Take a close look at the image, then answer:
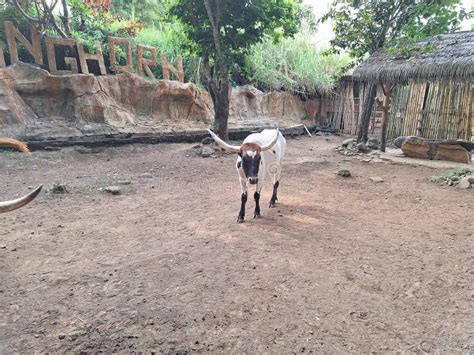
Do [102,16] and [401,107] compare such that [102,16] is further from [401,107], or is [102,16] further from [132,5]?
[401,107]

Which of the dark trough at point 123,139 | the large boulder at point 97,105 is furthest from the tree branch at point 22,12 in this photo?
the dark trough at point 123,139

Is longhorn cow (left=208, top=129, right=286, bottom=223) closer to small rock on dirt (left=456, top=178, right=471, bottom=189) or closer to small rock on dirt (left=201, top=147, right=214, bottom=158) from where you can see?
small rock on dirt (left=456, top=178, right=471, bottom=189)

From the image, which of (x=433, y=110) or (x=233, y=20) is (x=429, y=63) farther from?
(x=233, y=20)

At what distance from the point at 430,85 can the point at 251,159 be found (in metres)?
9.81

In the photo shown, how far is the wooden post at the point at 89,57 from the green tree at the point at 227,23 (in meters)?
2.71

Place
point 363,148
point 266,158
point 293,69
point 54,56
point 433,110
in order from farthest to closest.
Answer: point 293,69
point 433,110
point 363,148
point 54,56
point 266,158

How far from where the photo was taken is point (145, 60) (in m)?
11.4

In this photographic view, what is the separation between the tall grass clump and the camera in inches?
592

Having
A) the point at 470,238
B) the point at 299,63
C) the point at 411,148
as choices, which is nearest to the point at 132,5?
the point at 299,63

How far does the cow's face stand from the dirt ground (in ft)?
2.23

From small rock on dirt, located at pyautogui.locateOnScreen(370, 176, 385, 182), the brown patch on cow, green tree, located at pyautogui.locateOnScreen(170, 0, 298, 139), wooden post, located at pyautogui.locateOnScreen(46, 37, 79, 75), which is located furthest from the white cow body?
wooden post, located at pyautogui.locateOnScreen(46, 37, 79, 75)

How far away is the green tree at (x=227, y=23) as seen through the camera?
8984 millimetres

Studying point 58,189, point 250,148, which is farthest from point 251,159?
point 58,189

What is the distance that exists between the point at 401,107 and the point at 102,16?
10.8 m
